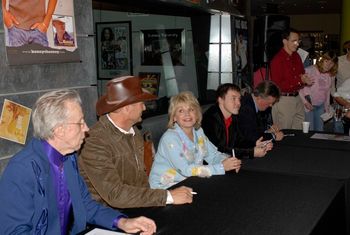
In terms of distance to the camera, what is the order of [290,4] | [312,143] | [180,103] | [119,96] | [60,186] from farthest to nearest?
1. [290,4]
2. [312,143]
3. [180,103]
4. [119,96]
5. [60,186]

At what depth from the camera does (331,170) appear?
2662mm

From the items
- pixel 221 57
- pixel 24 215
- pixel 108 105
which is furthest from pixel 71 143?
pixel 221 57

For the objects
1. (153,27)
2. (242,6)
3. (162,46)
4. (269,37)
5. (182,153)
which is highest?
(242,6)

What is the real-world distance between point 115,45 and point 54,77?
10.8 feet

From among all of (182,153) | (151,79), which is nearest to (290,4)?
(151,79)

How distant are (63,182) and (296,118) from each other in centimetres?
396

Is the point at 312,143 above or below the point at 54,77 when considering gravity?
below

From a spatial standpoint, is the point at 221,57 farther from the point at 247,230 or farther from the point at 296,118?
the point at 247,230

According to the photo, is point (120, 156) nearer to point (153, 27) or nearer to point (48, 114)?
point (48, 114)

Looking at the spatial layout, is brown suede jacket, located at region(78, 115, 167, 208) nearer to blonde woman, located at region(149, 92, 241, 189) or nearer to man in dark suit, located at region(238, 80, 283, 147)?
blonde woman, located at region(149, 92, 241, 189)

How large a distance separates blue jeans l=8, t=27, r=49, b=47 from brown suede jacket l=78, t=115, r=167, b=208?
0.78m

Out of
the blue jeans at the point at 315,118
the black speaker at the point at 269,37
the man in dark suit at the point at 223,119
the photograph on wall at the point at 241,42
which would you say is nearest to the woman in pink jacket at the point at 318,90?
the blue jeans at the point at 315,118

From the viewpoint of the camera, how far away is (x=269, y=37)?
19.5 feet

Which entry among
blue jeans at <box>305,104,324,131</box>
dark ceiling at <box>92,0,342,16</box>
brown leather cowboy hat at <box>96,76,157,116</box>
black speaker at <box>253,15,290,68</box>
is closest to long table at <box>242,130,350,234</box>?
brown leather cowboy hat at <box>96,76,157,116</box>
